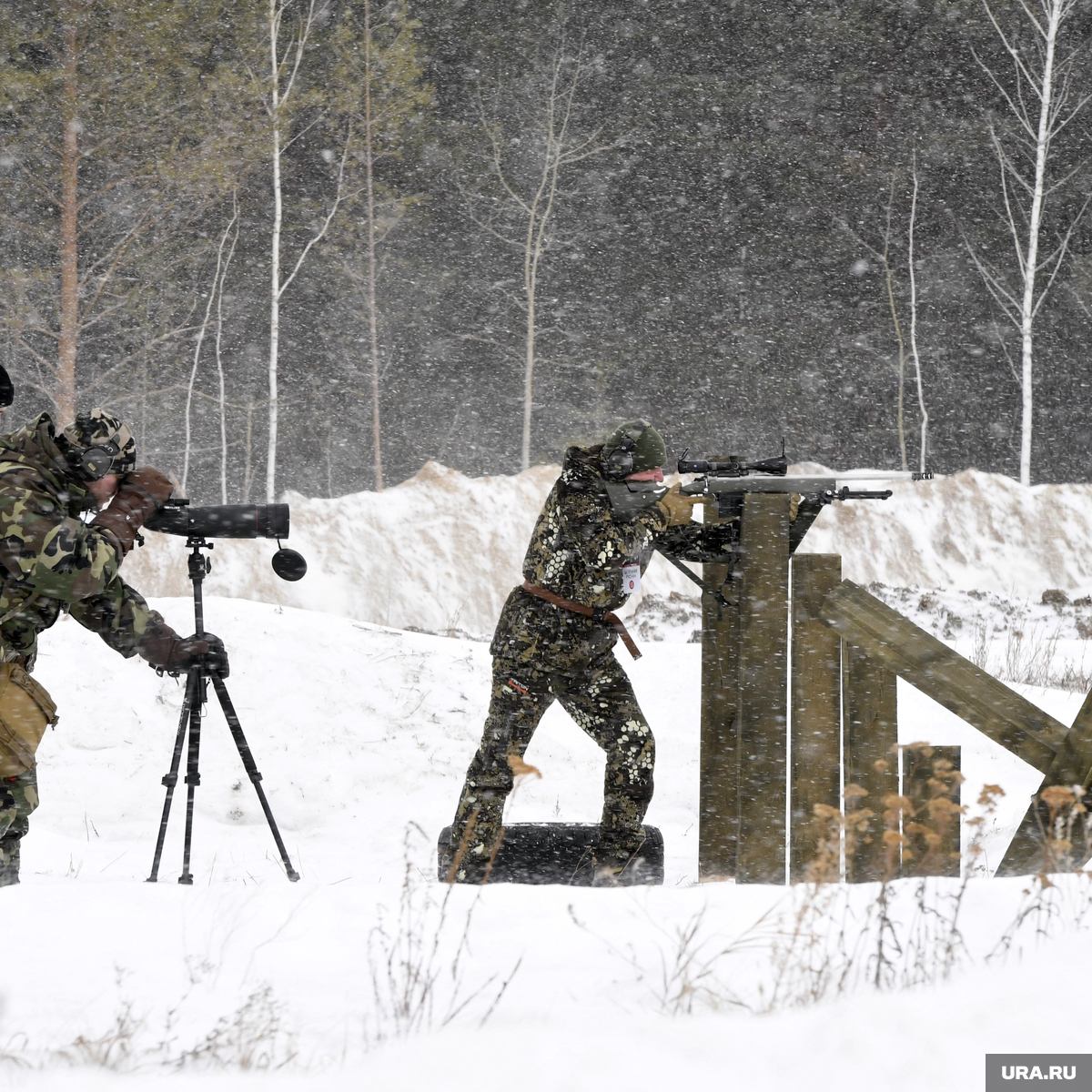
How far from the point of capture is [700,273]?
2033 centimetres

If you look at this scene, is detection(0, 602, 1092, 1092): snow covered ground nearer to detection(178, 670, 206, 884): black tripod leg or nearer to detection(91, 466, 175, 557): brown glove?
detection(178, 670, 206, 884): black tripod leg

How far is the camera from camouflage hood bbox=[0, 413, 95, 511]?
3.42 m

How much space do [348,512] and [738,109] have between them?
1188cm

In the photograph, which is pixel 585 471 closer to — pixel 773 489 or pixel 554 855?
pixel 773 489

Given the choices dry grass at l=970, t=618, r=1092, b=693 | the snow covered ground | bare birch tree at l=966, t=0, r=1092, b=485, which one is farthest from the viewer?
bare birch tree at l=966, t=0, r=1092, b=485

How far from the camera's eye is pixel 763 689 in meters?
3.76

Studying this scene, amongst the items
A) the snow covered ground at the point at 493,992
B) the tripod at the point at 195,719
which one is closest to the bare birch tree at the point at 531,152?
the tripod at the point at 195,719

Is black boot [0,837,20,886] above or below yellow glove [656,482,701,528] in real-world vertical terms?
below

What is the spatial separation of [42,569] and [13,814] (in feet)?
2.91

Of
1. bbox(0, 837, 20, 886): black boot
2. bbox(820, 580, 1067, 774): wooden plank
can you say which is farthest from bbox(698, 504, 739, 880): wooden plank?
bbox(0, 837, 20, 886): black boot

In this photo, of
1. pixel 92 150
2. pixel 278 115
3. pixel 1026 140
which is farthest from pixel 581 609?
pixel 1026 140

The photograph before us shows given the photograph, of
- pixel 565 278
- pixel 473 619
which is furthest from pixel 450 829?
pixel 565 278

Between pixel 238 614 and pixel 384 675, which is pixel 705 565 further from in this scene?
pixel 238 614

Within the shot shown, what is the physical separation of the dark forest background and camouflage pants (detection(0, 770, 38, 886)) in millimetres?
16610
